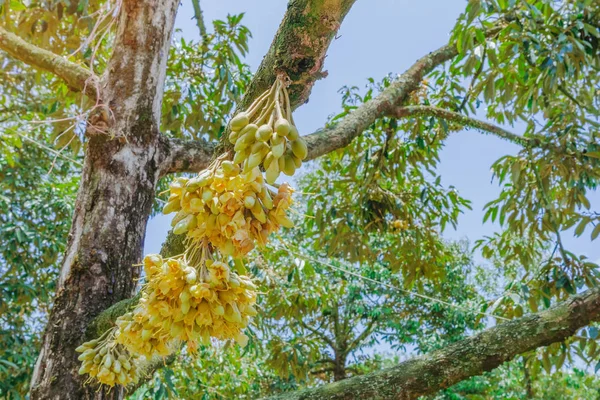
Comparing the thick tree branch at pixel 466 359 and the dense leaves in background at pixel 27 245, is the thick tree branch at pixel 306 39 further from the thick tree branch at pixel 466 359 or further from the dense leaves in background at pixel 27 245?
the dense leaves in background at pixel 27 245

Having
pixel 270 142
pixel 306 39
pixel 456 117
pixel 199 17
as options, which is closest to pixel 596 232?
pixel 456 117

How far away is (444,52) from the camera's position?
233cm

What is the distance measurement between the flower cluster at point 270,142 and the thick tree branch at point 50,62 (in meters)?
0.99

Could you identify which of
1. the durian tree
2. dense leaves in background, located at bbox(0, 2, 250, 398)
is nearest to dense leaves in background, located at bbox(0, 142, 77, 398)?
dense leaves in background, located at bbox(0, 2, 250, 398)

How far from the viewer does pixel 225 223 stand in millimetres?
536

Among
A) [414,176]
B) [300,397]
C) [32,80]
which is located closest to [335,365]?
[414,176]

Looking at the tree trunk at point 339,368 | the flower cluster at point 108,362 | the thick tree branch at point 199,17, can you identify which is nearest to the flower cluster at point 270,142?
the flower cluster at point 108,362

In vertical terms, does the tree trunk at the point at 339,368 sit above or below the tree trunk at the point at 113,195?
above

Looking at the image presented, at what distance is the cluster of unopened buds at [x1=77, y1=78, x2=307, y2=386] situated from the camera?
53 cm

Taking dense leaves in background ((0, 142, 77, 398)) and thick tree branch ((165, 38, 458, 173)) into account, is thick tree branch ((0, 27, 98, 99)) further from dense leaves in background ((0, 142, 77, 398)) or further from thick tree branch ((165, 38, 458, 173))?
dense leaves in background ((0, 142, 77, 398))

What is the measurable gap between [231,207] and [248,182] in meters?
0.03

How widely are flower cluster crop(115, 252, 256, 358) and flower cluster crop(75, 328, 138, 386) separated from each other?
0.30 metres

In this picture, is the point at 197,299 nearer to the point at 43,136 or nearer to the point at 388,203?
the point at 388,203

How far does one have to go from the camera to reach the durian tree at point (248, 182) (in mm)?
585
